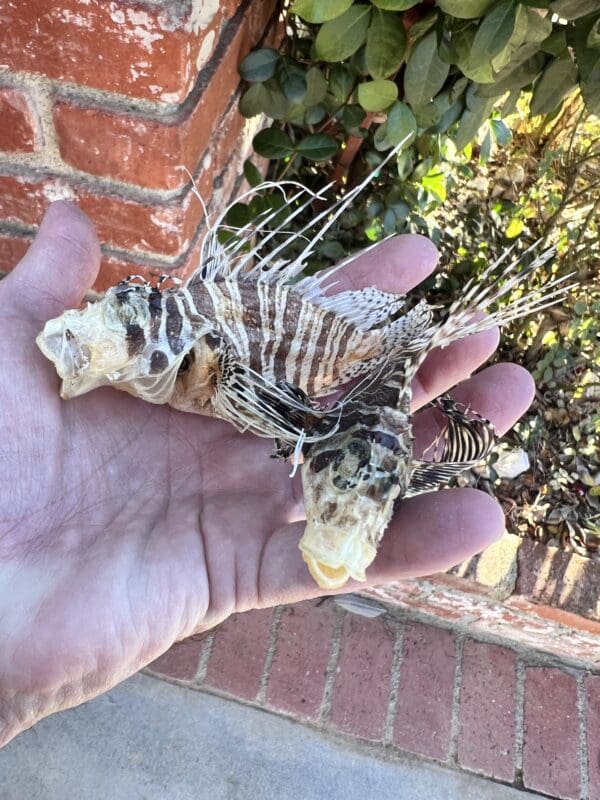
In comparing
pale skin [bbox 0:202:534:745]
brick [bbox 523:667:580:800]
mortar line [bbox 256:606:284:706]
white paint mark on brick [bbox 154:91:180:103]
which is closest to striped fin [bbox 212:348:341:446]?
pale skin [bbox 0:202:534:745]

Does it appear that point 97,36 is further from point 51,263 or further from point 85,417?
point 85,417

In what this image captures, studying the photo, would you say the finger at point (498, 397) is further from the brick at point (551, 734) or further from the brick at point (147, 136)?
the brick at point (551, 734)

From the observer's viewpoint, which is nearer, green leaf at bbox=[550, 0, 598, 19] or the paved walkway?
green leaf at bbox=[550, 0, 598, 19]

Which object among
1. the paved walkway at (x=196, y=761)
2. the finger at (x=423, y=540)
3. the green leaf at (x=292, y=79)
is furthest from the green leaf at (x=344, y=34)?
the paved walkway at (x=196, y=761)

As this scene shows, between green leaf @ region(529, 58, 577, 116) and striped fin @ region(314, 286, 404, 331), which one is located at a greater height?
green leaf @ region(529, 58, 577, 116)

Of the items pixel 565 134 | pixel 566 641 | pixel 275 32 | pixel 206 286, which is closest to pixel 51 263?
pixel 206 286

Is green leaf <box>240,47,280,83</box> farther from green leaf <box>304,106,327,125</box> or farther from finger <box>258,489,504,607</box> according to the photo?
finger <box>258,489,504,607</box>
